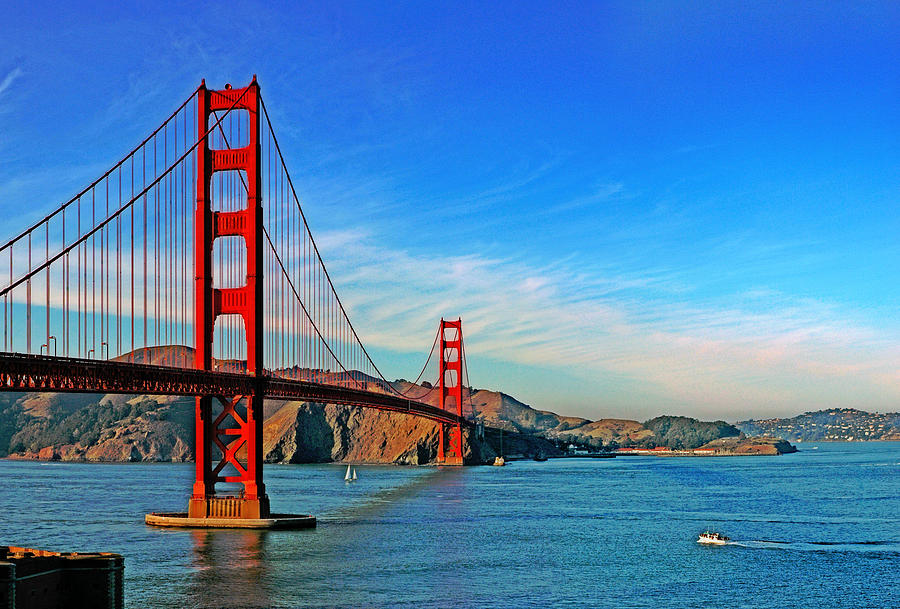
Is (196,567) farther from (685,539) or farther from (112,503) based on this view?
(112,503)

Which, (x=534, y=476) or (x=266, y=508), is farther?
(x=534, y=476)

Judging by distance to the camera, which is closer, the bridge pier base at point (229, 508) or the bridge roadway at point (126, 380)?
the bridge roadway at point (126, 380)

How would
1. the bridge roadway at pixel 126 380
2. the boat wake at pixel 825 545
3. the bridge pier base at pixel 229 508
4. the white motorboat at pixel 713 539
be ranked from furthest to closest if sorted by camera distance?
the bridge pier base at pixel 229 508, the white motorboat at pixel 713 539, the boat wake at pixel 825 545, the bridge roadway at pixel 126 380

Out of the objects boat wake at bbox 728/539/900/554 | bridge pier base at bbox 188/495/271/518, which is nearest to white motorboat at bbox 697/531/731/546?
boat wake at bbox 728/539/900/554

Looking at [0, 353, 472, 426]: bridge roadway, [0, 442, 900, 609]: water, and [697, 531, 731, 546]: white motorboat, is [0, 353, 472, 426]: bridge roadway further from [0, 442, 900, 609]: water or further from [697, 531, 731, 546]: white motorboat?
[697, 531, 731, 546]: white motorboat

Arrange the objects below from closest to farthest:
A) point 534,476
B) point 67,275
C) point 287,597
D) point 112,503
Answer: point 287,597 → point 67,275 → point 112,503 → point 534,476

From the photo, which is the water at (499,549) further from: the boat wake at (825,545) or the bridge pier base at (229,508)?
the bridge pier base at (229,508)

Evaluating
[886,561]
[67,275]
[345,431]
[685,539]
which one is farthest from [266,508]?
[345,431]

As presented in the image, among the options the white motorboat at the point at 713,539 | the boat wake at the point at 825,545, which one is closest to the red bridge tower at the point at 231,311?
the white motorboat at the point at 713,539
